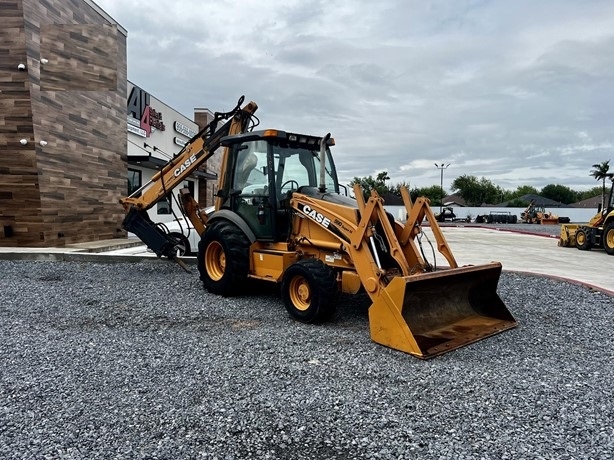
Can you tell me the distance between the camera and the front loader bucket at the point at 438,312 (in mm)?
4617

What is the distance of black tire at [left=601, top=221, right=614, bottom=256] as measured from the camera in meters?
15.8

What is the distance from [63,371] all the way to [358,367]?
252cm

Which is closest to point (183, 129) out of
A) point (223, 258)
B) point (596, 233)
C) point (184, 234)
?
point (184, 234)

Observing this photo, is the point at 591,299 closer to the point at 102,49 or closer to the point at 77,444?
the point at 77,444

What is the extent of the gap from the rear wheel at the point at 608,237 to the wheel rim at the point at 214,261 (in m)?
14.0

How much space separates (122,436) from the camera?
2.99 m

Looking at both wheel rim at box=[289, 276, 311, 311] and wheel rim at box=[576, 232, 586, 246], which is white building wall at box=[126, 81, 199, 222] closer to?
wheel rim at box=[289, 276, 311, 311]

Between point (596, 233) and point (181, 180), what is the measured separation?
14776 mm

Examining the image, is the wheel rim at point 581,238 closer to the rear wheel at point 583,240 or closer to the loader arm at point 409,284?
the rear wheel at point 583,240

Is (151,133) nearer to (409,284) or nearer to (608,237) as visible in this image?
(409,284)

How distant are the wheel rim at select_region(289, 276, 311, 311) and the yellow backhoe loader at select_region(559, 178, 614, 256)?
13932mm

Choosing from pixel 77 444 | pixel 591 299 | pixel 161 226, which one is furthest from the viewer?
pixel 161 226

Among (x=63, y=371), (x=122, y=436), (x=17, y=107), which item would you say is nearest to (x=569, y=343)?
(x=122, y=436)

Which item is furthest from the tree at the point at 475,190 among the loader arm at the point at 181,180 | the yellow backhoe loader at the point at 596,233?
the loader arm at the point at 181,180
